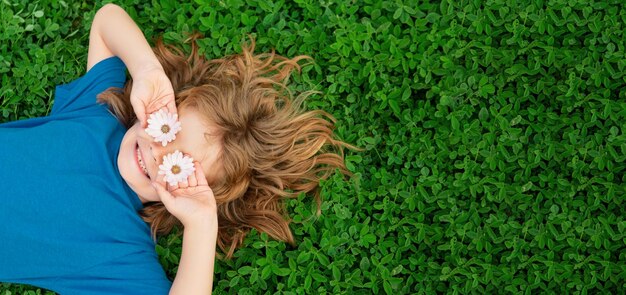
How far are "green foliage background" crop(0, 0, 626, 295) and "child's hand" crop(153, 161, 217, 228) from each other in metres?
0.55

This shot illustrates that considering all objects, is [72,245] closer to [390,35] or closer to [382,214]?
[382,214]

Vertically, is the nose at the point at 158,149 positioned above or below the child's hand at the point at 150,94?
below

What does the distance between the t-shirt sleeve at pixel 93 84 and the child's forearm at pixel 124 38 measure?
82 millimetres

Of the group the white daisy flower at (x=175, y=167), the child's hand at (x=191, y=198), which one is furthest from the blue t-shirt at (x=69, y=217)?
the white daisy flower at (x=175, y=167)

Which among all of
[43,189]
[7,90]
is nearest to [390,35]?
[43,189]

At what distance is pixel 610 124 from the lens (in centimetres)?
375

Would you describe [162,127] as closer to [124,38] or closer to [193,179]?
[193,179]

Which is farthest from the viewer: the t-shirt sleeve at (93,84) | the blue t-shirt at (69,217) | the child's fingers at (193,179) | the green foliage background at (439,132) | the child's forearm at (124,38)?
the green foliage background at (439,132)

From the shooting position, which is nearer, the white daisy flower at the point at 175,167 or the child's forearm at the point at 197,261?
the white daisy flower at the point at 175,167

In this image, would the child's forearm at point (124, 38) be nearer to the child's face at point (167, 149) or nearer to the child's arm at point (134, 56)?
the child's arm at point (134, 56)

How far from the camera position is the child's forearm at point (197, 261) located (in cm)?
318

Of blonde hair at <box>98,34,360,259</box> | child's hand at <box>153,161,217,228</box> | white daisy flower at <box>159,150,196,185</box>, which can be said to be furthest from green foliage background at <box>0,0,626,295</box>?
white daisy flower at <box>159,150,196,185</box>

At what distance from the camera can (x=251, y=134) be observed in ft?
11.0

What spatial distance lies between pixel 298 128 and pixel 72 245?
133cm
